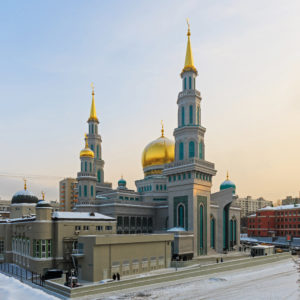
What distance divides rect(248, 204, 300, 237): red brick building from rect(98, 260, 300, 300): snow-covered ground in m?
54.6

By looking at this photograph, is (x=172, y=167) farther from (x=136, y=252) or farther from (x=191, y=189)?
(x=136, y=252)

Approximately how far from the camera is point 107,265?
130 ft

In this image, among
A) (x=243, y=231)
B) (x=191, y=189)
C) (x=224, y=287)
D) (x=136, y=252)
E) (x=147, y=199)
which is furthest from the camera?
(x=243, y=231)

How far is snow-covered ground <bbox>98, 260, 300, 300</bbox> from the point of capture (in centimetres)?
3481

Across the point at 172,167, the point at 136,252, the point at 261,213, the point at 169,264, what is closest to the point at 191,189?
the point at 172,167

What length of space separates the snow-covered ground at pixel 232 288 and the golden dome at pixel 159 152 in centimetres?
3337

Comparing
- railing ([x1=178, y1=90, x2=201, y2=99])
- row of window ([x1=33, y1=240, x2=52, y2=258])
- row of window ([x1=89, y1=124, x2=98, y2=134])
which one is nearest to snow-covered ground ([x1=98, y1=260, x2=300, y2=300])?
row of window ([x1=33, y1=240, x2=52, y2=258])

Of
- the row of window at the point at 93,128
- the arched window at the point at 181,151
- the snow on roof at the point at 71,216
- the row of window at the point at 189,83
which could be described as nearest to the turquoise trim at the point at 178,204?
the arched window at the point at 181,151

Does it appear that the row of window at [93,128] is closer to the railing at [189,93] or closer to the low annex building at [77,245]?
the railing at [189,93]

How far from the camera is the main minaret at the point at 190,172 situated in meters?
58.6

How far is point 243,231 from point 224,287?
114m

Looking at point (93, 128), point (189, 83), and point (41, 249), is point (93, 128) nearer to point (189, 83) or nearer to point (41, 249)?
point (189, 83)

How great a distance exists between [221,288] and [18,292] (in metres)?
22.5

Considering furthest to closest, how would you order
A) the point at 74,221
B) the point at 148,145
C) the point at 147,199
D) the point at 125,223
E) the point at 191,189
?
the point at 148,145 < the point at 147,199 < the point at 125,223 < the point at 191,189 < the point at 74,221
